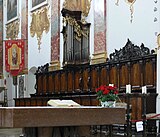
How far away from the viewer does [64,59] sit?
19281 millimetres

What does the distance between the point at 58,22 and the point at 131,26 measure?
6.60 m

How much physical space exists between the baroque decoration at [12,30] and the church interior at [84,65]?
0.06 m

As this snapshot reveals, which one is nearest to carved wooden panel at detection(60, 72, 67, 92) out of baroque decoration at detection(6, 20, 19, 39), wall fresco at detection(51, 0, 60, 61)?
wall fresco at detection(51, 0, 60, 61)

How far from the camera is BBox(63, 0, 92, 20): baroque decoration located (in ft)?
59.6

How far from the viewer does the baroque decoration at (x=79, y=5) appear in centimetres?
1816

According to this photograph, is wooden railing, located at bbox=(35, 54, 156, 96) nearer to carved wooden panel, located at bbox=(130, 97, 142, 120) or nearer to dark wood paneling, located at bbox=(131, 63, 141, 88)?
dark wood paneling, located at bbox=(131, 63, 141, 88)

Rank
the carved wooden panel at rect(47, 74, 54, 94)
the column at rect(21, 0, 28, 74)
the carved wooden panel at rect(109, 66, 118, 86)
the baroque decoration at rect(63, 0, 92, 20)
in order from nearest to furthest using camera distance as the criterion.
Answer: the carved wooden panel at rect(109, 66, 118, 86)
the baroque decoration at rect(63, 0, 92, 20)
the carved wooden panel at rect(47, 74, 54, 94)
the column at rect(21, 0, 28, 74)

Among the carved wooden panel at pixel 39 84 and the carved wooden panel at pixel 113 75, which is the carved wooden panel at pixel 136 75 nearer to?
the carved wooden panel at pixel 113 75

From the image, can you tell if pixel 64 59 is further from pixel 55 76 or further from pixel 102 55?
pixel 102 55

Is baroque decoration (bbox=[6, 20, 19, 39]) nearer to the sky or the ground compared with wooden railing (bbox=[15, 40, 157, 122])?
nearer to the sky

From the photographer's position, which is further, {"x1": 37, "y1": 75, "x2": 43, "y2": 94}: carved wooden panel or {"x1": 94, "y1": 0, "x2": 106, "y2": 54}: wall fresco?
{"x1": 37, "y1": 75, "x2": 43, "y2": 94}: carved wooden panel

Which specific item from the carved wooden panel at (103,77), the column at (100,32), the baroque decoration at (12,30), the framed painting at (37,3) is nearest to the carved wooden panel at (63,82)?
the column at (100,32)

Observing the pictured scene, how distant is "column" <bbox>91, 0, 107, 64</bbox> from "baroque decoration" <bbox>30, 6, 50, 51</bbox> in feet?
18.1

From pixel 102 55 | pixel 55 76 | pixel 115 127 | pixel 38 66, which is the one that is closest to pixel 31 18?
pixel 38 66
